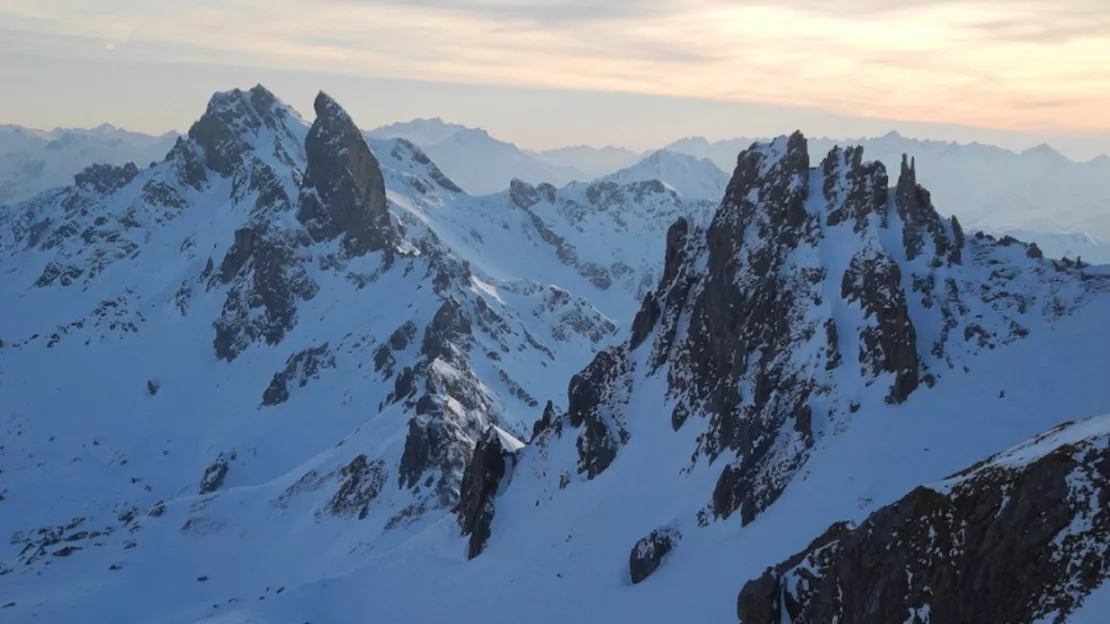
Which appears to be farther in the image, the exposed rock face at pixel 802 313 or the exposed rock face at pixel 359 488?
the exposed rock face at pixel 359 488

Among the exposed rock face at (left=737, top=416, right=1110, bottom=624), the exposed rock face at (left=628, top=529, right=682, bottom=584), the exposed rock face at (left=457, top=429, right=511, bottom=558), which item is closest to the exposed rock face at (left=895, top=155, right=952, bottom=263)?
the exposed rock face at (left=628, top=529, right=682, bottom=584)

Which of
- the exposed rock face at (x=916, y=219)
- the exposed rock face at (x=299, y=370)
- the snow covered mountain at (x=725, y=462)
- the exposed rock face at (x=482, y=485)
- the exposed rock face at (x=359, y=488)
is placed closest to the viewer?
the snow covered mountain at (x=725, y=462)

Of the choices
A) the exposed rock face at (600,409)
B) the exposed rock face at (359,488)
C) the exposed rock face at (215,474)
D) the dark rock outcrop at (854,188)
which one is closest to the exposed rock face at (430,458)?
the exposed rock face at (359,488)

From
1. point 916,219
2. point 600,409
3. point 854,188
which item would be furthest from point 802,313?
point 600,409

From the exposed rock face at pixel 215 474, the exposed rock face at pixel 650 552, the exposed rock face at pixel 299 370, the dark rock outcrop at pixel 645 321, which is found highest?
the dark rock outcrop at pixel 645 321

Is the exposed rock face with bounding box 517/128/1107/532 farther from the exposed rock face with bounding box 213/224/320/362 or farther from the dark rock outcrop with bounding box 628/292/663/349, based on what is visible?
the exposed rock face with bounding box 213/224/320/362

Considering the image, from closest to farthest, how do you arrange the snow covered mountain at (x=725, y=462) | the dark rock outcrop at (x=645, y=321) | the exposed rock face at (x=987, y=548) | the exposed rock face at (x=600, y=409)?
the exposed rock face at (x=987, y=548)
the snow covered mountain at (x=725, y=462)
the exposed rock face at (x=600, y=409)
the dark rock outcrop at (x=645, y=321)

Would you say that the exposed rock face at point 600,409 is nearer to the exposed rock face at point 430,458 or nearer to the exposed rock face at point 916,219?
the exposed rock face at point 430,458

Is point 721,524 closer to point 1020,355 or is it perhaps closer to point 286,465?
point 1020,355

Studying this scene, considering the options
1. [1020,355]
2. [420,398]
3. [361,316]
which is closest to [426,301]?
[361,316]
